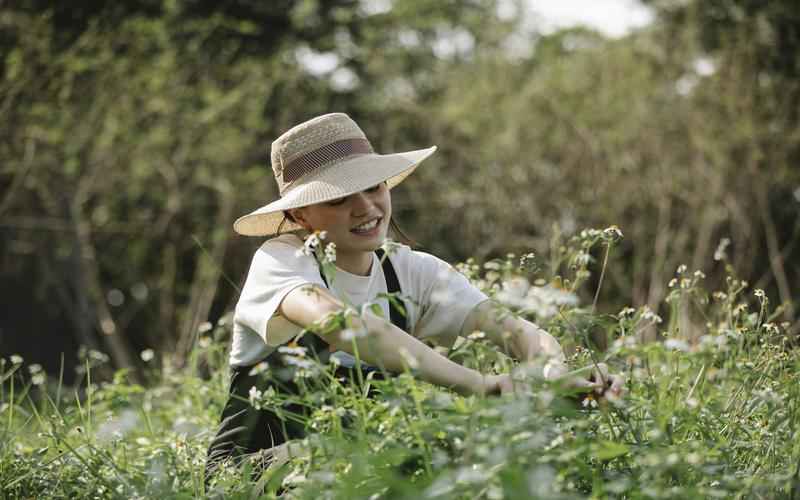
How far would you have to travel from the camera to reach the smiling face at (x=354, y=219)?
8.77 ft

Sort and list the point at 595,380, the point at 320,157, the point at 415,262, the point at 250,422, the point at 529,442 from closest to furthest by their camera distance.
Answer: the point at 529,442 < the point at 595,380 < the point at 250,422 < the point at 320,157 < the point at 415,262

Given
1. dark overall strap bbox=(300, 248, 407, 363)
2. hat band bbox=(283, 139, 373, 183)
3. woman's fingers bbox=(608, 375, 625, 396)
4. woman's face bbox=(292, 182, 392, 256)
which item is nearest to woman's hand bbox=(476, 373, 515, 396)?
woman's fingers bbox=(608, 375, 625, 396)

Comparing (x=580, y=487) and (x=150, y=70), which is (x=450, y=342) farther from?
(x=150, y=70)

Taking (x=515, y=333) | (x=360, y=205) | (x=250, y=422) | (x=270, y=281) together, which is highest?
(x=360, y=205)

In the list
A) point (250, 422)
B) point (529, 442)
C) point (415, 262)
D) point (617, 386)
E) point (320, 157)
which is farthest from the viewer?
point (415, 262)

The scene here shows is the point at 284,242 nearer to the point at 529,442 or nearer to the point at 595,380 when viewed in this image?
the point at 595,380

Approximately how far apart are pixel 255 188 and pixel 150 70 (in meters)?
1.46

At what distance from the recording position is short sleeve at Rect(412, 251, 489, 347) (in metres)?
2.78

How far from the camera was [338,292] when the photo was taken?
2.70 metres

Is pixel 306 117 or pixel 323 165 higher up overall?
pixel 323 165

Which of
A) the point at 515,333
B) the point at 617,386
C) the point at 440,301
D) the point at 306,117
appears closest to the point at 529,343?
the point at 515,333

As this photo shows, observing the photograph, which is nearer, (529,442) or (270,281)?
(529,442)

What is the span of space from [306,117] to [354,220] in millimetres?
7288

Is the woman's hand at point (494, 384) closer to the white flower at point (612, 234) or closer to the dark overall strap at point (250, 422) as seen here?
the white flower at point (612, 234)
